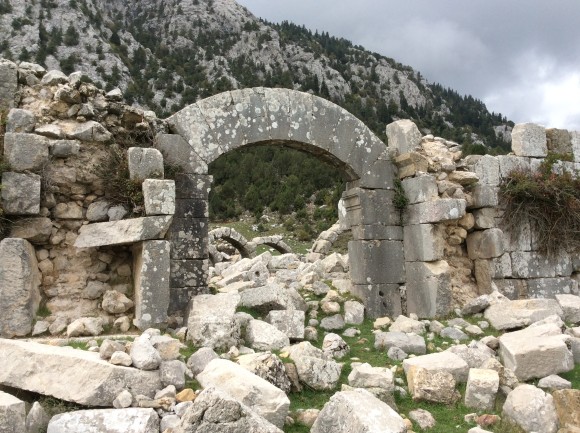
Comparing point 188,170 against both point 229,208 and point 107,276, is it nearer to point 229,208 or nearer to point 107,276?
point 107,276

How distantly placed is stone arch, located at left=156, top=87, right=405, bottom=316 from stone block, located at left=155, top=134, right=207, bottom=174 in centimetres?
1

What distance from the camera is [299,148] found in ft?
26.1

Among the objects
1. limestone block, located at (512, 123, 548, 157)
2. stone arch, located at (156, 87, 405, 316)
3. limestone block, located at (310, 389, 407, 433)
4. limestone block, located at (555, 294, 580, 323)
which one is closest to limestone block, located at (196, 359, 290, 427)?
limestone block, located at (310, 389, 407, 433)

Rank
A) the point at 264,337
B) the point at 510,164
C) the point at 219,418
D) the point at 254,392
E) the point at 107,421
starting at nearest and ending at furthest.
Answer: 1. the point at 219,418
2. the point at 107,421
3. the point at 254,392
4. the point at 264,337
5. the point at 510,164

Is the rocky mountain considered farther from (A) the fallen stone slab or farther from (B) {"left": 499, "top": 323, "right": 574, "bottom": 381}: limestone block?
(A) the fallen stone slab

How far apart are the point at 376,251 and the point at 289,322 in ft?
8.40

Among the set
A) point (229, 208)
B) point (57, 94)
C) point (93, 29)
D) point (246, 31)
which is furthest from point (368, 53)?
point (57, 94)

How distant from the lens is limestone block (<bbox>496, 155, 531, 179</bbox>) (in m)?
8.73

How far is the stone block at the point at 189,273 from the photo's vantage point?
654 centimetres

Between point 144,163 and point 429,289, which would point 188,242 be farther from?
point 429,289

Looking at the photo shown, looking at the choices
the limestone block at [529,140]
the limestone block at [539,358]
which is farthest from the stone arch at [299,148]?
the limestone block at [539,358]

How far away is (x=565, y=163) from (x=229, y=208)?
2113cm

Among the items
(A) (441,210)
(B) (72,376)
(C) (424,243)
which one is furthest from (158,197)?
(A) (441,210)

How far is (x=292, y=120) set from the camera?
24.8ft
